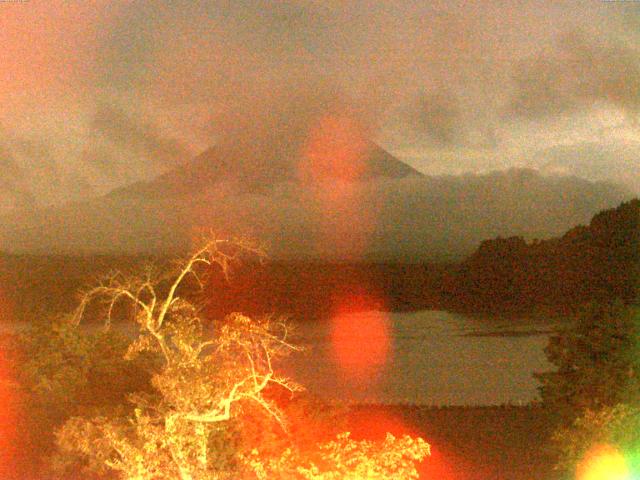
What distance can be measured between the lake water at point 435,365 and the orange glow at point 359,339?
4 cm

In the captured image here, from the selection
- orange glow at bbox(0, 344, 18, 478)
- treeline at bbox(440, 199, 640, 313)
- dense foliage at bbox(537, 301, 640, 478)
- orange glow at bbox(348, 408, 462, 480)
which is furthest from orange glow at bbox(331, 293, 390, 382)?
orange glow at bbox(0, 344, 18, 478)

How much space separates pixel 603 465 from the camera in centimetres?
801

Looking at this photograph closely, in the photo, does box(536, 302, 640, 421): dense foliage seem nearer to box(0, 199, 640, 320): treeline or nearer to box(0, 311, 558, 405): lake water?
box(0, 311, 558, 405): lake water

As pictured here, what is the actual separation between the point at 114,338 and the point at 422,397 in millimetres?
5649

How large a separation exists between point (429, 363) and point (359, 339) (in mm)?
1626

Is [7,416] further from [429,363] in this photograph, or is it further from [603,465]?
[429,363]

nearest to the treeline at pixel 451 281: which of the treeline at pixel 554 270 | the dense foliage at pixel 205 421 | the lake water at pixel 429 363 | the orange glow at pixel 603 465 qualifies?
the treeline at pixel 554 270

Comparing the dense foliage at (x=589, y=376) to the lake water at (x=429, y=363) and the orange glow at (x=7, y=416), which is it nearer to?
the lake water at (x=429, y=363)

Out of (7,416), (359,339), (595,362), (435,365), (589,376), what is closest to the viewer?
(589,376)

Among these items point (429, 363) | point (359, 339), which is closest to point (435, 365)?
point (429, 363)

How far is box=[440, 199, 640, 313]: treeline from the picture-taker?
1811 centimetres

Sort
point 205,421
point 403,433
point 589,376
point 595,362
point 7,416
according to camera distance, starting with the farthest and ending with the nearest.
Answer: point 403,433
point 7,416
point 595,362
point 589,376
point 205,421

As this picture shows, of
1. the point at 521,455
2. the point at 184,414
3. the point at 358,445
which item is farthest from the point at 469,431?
the point at 184,414

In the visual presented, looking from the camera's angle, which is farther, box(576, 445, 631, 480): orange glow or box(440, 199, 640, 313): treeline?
box(440, 199, 640, 313): treeline
